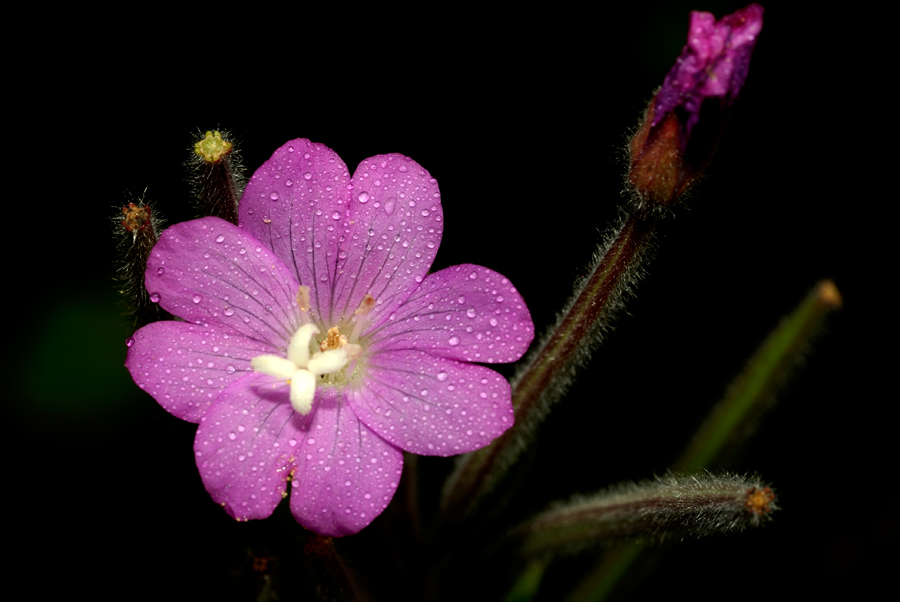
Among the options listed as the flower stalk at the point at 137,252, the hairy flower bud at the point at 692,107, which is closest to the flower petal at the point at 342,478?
the flower stalk at the point at 137,252

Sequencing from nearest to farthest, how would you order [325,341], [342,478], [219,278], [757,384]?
1. [342,478]
2. [219,278]
3. [325,341]
4. [757,384]

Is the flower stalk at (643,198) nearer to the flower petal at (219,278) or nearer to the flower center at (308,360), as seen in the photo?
the flower center at (308,360)

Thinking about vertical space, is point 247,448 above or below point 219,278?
below

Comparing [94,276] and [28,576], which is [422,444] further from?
[94,276]

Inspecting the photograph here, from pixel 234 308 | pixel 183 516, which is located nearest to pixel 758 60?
pixel 234 308

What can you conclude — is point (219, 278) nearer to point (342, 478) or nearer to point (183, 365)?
point (183, 365)

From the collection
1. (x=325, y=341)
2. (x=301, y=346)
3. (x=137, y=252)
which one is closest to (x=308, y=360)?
(x=301, y=346)
